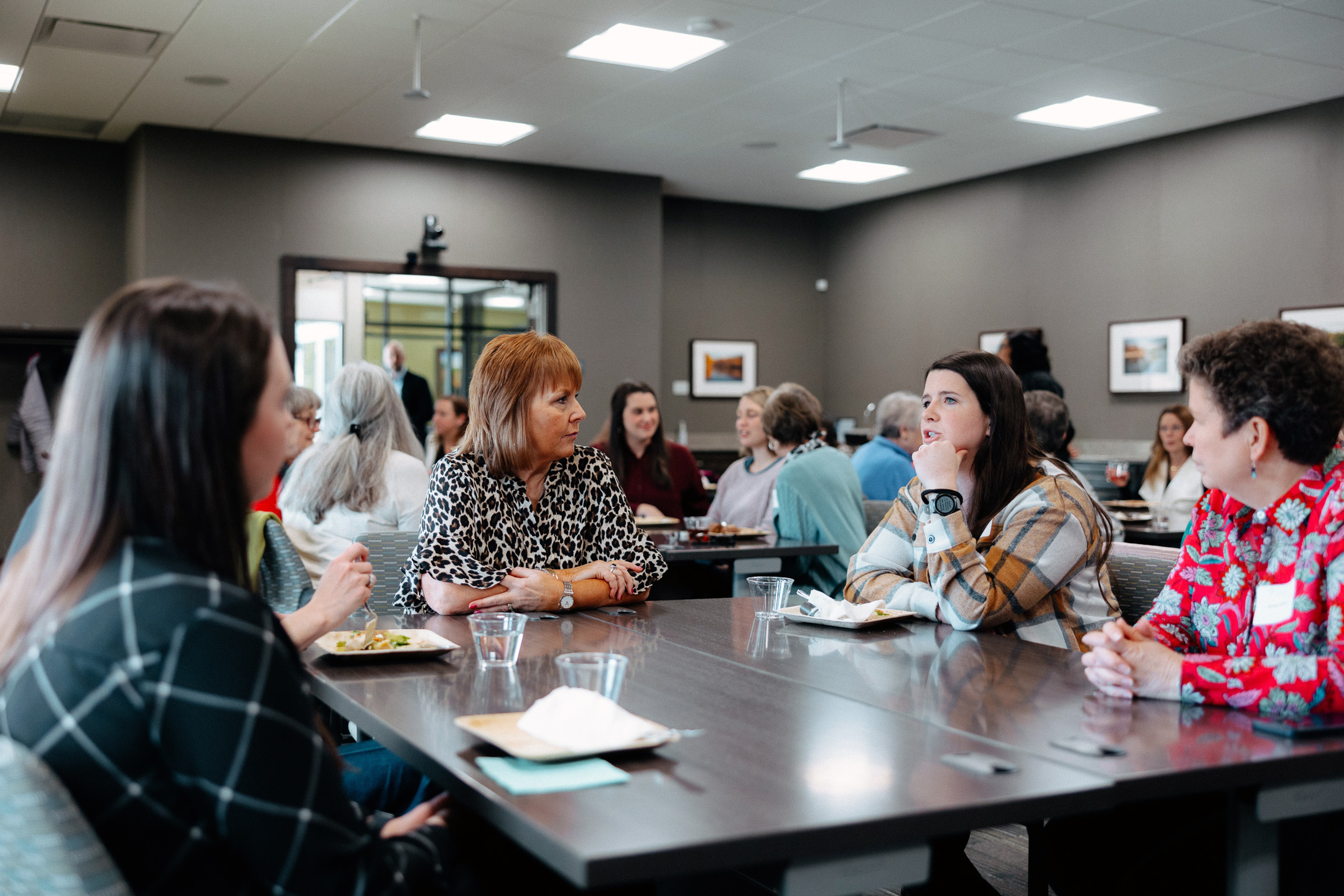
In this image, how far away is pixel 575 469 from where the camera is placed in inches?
108

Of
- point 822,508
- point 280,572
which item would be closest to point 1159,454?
point 822,508

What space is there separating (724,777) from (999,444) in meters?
1.37

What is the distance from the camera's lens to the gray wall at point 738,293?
10438mm

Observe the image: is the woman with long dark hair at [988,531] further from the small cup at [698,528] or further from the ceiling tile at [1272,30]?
the ceiling tile at [1272,30]

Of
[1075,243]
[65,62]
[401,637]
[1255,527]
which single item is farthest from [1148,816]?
[1075,243]

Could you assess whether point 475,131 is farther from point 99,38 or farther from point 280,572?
point 280,572

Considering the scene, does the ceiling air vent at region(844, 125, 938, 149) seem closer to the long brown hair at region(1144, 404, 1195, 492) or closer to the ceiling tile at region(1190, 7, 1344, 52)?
the ceiling tile at region(1190, 7, 1344, 52)

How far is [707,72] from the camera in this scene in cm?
645

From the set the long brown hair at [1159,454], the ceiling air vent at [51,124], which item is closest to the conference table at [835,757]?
the long brown hair at [1159,454]

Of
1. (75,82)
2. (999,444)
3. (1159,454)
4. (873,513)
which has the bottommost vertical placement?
(873,513)

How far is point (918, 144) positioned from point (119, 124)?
546 centimetres

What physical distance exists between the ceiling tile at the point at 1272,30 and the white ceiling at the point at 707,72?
0.6 inches

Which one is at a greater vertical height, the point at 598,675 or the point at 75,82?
the point at 75,82

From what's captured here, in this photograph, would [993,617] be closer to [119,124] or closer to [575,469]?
[575,469]
